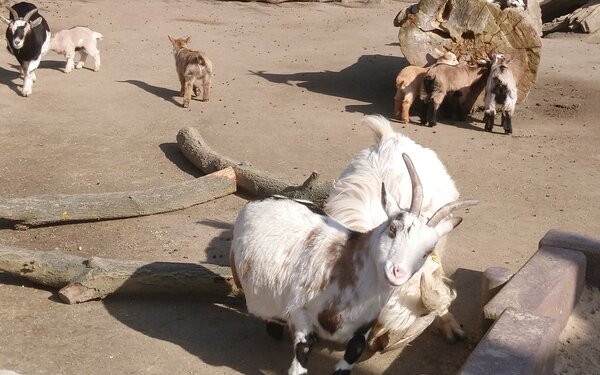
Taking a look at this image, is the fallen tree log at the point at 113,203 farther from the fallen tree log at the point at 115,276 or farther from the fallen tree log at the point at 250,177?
the fallen tree log at the point at 115,276

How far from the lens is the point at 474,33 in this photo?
1105cm

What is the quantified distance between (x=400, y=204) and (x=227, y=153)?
13.2 feet

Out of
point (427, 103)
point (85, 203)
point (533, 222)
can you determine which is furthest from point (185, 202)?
point (427, 103)

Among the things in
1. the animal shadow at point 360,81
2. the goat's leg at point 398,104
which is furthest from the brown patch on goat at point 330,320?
Result: the animal shadow at point 360,81

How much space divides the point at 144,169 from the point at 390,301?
450 cm

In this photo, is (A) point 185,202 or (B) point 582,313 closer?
(B) point 582,313

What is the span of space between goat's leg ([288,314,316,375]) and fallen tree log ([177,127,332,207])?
2.27 metres

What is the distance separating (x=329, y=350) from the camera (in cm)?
486

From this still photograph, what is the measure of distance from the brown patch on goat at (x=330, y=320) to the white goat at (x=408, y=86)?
648cm

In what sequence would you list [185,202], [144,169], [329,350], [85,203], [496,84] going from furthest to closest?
[496,84] < [144,169] < [185,202] < [85,203] < [329,350]

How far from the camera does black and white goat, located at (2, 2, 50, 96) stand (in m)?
11.4

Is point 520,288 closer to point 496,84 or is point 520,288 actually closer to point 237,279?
point 237,279

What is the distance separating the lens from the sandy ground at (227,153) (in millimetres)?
5020

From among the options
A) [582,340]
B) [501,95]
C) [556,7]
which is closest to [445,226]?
[582,340]
